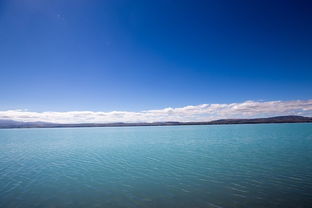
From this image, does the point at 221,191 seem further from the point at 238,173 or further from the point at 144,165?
the point at 144,165

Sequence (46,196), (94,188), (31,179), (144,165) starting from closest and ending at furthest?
(46,196) → (94,188) → (31,179) → (144,165)

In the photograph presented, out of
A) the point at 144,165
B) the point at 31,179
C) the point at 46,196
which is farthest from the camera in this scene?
the point at 144,165

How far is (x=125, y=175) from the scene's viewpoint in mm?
18203

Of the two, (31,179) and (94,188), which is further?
(31,179)

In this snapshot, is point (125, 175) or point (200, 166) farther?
point (200, 166)

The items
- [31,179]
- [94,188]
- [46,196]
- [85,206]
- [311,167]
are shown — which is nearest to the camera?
[85,206]

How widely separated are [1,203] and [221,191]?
15216mm

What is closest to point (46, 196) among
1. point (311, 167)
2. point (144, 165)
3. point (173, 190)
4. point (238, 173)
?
point (173, 190)

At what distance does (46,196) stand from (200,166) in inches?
609

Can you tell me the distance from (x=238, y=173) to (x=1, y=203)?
19502 millimetres

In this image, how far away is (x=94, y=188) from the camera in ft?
47.8

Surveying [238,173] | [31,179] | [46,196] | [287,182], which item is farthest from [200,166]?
[31,179]

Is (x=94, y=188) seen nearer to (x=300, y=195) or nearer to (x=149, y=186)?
(x=149, y=186)

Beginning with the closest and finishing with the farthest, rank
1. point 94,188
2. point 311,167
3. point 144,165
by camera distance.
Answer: point 94,188
point 311,167
point 144,165
